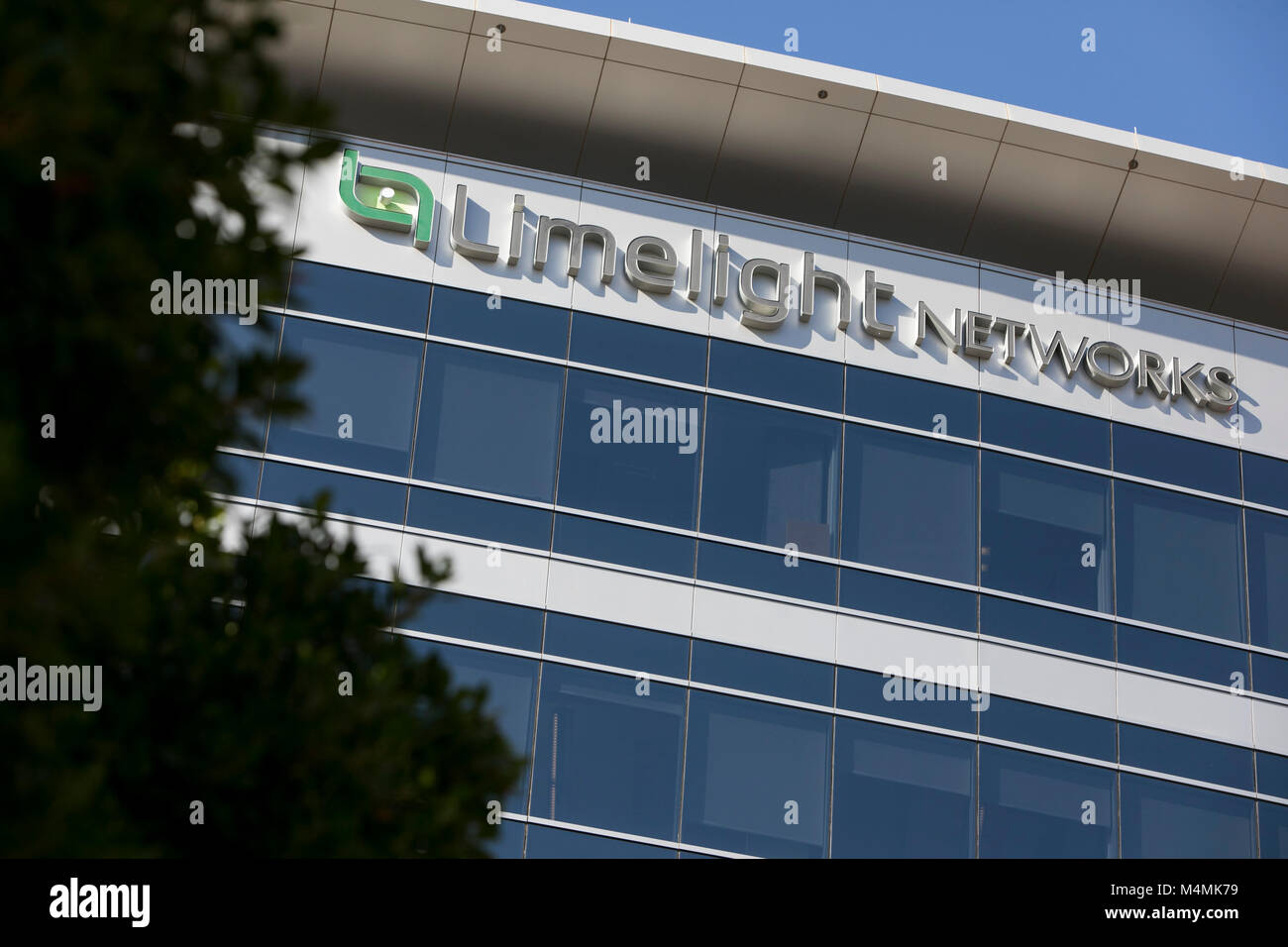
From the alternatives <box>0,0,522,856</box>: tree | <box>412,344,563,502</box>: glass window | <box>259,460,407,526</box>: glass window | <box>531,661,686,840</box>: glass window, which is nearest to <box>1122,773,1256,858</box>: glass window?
<box>531,661,686,840</box>: glass window

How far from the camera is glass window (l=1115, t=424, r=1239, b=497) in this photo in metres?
17.8

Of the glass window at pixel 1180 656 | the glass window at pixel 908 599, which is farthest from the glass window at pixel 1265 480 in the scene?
the glass window at pixel 908 599

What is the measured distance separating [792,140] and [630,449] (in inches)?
164

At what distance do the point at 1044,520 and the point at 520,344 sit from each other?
641cm

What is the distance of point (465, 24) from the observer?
54.1ft

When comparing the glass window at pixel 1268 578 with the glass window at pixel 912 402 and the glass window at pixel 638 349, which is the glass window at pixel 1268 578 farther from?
the glass window at pixel 638 349

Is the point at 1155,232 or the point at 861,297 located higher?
the point at 1155,232

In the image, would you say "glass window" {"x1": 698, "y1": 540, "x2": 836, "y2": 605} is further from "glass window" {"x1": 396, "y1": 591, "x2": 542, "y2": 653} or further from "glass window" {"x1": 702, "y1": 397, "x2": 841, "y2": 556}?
"glass window" {"x1": 396, "y1": 591, "x2": 542, "y2": 653}

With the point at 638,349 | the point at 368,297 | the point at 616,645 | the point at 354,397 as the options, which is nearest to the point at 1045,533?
the point at 638,349

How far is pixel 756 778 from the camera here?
15.6m

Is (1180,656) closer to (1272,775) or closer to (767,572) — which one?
(1272,775)

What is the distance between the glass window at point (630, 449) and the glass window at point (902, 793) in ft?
10.1
